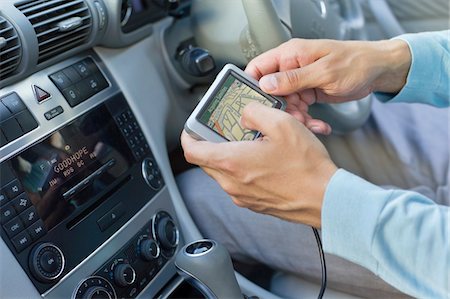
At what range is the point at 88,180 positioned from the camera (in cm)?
80

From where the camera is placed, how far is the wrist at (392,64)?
825 millimetres

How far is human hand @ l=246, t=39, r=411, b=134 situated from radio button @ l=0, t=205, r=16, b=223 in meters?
0.32

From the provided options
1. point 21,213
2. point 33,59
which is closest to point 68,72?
point 33,59

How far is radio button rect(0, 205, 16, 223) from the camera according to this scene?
2.25 ft

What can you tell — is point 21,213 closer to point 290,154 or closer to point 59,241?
point 59,241

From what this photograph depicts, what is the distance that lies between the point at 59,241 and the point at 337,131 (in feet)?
1.70

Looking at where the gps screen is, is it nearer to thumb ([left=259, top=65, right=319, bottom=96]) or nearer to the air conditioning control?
thumb ([left=259, top=65, right=319, bottom=96])

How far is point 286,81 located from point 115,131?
265mm

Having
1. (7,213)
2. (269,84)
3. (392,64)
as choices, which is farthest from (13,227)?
(392,64)

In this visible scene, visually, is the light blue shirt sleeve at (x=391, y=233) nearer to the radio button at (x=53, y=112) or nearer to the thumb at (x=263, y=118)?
the thumb at (x=263, y=118)

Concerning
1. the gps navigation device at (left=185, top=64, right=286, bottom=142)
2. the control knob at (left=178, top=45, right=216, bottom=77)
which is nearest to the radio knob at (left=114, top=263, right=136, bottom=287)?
the gps navigation device at (left=185, top=64, right=286, bottom=142)

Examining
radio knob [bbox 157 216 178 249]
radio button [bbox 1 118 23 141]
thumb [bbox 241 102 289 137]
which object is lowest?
radio knob [bbox 157 216 178 249]

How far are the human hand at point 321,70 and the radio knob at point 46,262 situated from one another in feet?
1.03

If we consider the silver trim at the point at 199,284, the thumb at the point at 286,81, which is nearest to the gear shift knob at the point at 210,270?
the silver trim at the point at 199,284
